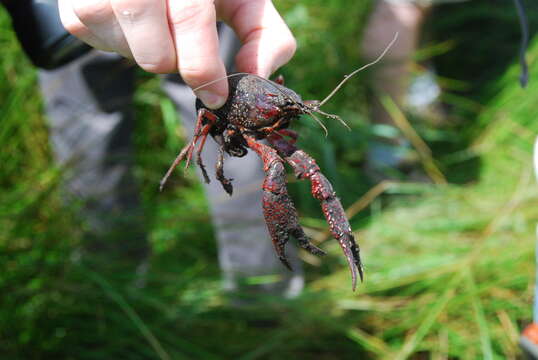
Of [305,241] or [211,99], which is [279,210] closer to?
[305,241]

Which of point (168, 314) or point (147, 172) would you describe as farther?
point (147, 172)

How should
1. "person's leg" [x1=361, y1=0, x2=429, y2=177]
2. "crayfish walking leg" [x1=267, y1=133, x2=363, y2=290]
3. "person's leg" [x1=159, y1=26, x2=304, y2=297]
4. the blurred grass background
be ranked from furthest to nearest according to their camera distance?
"person's leg" [x1=361, y1=0, x2=429, y2=177], "person's leg" [x1=159, y1=26, x2=304, y2=297], the blurred grass background, "crayfish walking leg" [x1=267, y1=133, x2=363, y2=290]

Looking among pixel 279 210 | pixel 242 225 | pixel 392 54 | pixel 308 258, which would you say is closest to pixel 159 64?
pixel 279 210

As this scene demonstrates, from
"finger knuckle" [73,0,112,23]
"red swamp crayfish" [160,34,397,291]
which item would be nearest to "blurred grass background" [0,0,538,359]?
"red swamp crayfish" [160,34,397,291]

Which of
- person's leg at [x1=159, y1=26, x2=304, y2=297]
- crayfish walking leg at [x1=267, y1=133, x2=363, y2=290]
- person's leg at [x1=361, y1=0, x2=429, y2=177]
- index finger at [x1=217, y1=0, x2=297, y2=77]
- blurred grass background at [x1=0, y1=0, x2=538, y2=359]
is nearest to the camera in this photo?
crayfish walking leg at [x1=267, y1=133, x2=363, y2=290]

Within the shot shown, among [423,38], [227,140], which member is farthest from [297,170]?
[423,38]

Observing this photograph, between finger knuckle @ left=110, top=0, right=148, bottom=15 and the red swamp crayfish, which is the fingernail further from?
finger knuckle @ left=110, top=0, right=148, bottom=15

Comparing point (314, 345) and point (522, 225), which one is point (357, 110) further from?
point (314, 345)
